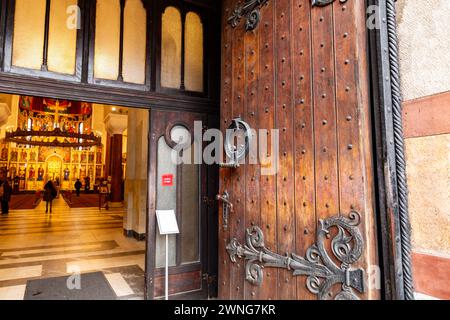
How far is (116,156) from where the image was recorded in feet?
47.4

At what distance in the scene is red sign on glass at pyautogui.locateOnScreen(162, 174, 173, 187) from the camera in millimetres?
3215

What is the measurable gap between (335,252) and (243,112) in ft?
4.33

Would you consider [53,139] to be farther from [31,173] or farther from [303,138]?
[303,138]

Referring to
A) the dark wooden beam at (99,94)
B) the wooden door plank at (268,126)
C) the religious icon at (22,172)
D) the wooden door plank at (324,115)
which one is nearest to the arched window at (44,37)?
the dark wooden beam at (99,94)

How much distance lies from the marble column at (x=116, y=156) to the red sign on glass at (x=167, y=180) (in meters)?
11.5

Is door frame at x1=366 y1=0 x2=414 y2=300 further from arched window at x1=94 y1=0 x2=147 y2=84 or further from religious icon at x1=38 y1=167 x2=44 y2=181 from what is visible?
religious icon at x1=38 y1=167 x2=44 y2=181

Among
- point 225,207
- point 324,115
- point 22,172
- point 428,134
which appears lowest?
point 225,207

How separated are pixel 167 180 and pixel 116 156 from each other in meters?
12.3

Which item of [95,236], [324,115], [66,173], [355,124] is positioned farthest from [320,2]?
[66,173]

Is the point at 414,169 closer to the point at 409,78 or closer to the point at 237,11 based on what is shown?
the point at 409,78

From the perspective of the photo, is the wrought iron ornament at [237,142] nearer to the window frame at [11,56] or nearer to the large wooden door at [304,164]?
the large wooden door at [304,164]

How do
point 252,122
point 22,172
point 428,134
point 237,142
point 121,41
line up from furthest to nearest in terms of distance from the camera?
point 22,172 → point 121,41 → point 237,142 → point 252,122 → point 428,134

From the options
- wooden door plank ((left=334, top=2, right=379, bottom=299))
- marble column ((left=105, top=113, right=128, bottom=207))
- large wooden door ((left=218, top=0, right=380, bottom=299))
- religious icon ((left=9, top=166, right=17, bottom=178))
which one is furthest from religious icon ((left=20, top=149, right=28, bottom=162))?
wooden door plank ((left=334, top=2, right=379, bottom=299))

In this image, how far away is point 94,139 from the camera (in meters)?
15.4
